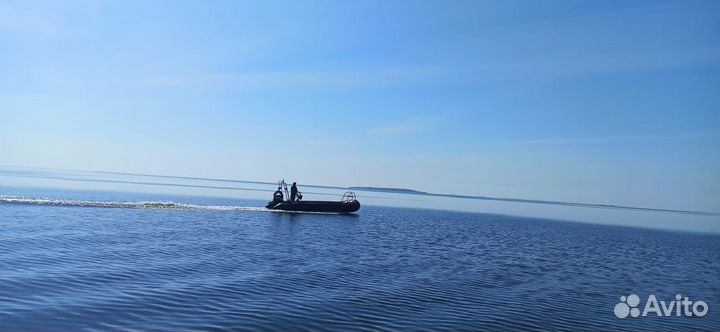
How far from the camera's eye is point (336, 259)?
1977 centimetres

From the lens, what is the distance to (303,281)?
14.9 m

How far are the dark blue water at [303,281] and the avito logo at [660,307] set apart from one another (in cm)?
36

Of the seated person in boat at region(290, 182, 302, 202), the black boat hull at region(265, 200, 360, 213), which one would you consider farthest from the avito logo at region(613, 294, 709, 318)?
the seated person in boat at region(290, 182, 302, 202)

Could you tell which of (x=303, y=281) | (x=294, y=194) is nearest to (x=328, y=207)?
(x=294, y=194)

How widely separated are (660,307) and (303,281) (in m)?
11.4

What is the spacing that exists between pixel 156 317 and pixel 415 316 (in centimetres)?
605

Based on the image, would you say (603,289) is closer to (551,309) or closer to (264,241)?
(551,309)

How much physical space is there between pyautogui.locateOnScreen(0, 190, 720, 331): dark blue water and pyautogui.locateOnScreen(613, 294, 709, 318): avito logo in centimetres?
36

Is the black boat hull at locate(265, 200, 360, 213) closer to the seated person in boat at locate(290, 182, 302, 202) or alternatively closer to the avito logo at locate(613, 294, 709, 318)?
the seated person in boat at locate(290, 182, 302, 202)

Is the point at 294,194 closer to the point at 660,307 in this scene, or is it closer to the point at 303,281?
the point at 303,281

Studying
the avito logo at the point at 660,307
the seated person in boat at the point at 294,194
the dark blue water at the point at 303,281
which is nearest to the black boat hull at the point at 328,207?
the seated person in boat at the point at 294,194

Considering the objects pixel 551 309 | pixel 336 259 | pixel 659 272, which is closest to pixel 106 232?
pixel 336 259

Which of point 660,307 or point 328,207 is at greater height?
point 328,207

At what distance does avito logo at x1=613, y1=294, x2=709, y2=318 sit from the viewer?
45.4ft
